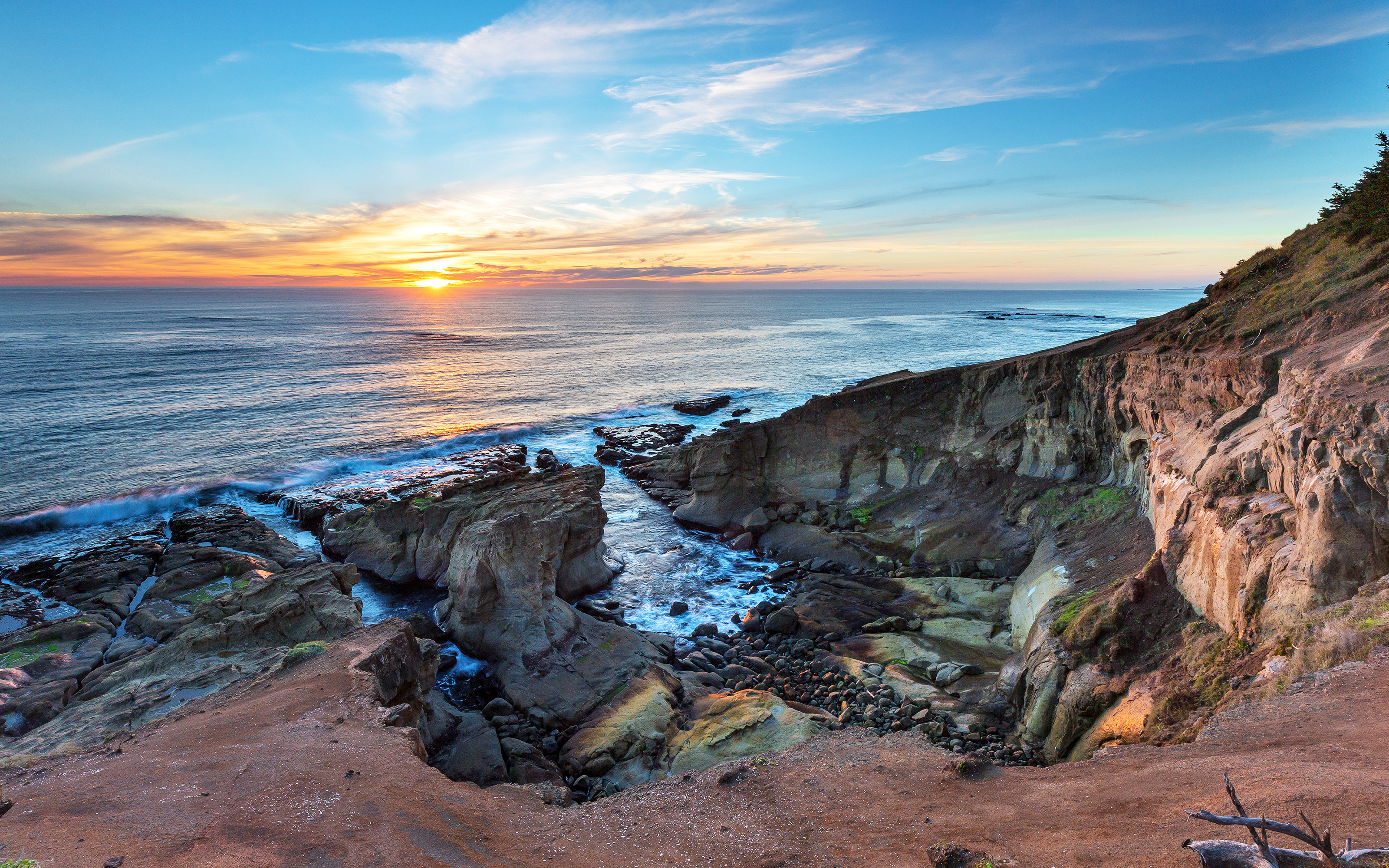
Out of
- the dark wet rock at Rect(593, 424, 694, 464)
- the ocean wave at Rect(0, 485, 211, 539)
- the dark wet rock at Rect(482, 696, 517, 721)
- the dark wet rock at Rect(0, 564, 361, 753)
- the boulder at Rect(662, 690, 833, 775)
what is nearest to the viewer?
the dark wet rock at Rect(0, 564, 361, 753)

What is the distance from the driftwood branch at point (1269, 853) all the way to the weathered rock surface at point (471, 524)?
1960cm

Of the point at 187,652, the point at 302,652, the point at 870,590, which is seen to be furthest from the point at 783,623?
the point at 187,652

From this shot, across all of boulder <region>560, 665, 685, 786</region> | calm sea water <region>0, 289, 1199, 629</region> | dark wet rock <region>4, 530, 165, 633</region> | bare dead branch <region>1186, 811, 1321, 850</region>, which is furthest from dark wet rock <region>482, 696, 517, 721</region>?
bare dead branch <region>1186, 811, 1321, 850</region>

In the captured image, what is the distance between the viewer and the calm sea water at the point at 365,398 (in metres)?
31.1

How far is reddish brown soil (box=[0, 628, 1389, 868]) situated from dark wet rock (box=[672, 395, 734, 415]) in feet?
150

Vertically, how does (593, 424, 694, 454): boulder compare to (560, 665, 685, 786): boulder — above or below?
above

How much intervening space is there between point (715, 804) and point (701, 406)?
48.2m

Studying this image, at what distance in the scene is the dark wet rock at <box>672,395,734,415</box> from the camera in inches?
2218

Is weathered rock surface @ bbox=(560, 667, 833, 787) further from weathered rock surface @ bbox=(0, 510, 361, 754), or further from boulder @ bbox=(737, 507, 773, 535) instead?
boulder @ bbox=(737, 507, 773, 535)

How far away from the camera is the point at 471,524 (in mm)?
22969

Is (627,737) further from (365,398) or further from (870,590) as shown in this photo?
(365,398)

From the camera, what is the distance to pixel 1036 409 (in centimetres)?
2536

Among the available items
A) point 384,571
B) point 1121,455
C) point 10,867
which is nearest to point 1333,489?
point 1121,455

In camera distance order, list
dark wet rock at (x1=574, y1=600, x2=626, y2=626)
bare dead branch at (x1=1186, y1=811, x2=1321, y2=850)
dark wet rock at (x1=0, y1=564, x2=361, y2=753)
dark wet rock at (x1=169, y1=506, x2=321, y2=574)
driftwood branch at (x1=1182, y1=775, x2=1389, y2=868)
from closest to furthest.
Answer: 1. bare dead branch at (x1=1186, y1=811, x2=1321, y2=850)
2. driftwood branch at (x1=1182, y1=775, x2=1389, y2=868)
3. dark wet rock at (x1=0, y1=564, x2=361, y2=753)
4. dark wet rock at (x1=574, y1=600, x2=626, y2=626)
5. dark wet rock at (x1=169, y1=506, x2=321, y2=574)
